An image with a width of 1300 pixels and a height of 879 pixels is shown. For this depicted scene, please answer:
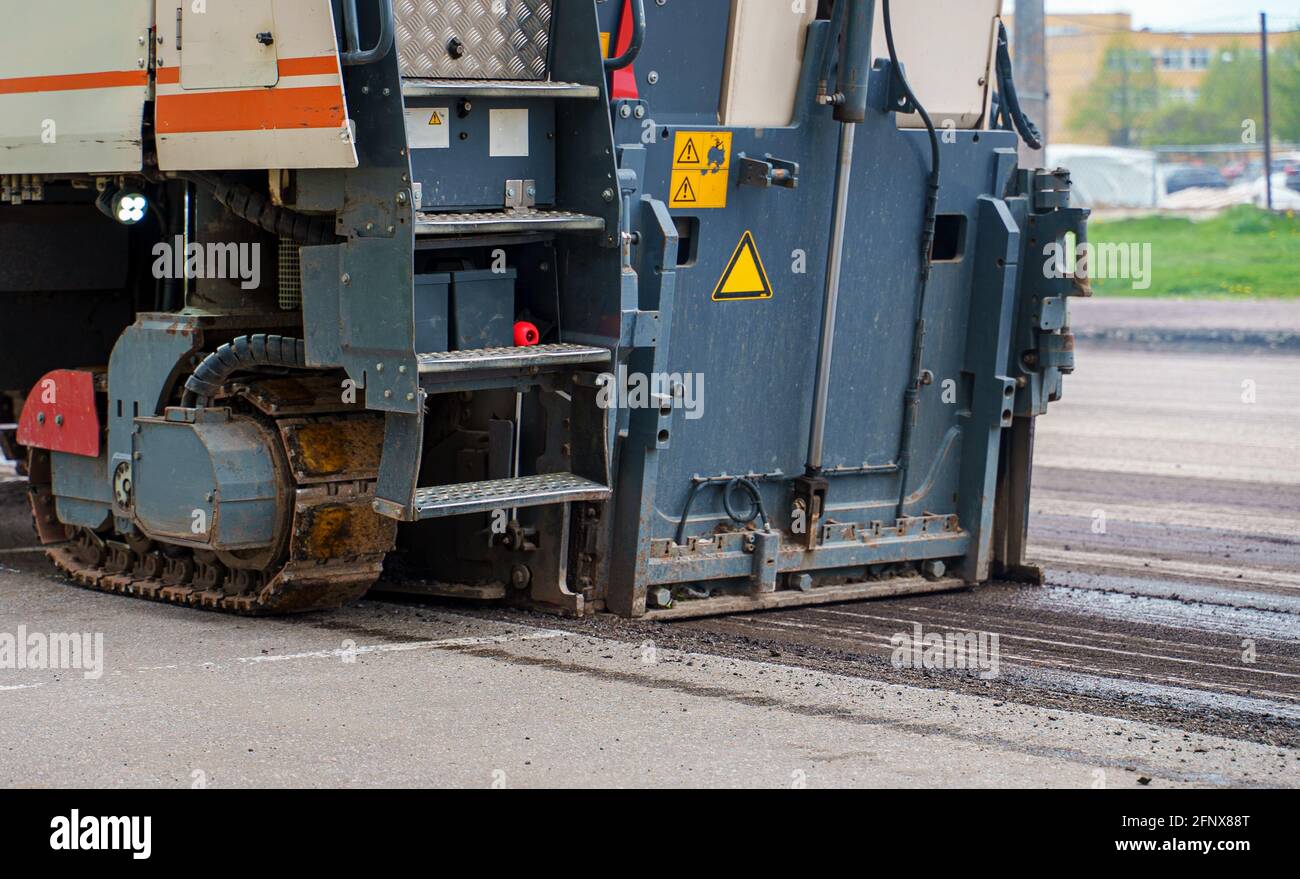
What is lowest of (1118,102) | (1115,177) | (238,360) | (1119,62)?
(238,360)

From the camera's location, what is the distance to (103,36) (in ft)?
27.7

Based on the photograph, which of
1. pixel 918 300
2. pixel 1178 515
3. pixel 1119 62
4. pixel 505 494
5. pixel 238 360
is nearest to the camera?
pixel 505 494

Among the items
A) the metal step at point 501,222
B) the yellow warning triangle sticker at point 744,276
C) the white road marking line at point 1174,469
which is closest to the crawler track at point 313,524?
the metal step at point 501,222

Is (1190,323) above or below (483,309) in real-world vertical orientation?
below

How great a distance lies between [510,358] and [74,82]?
8.21ft

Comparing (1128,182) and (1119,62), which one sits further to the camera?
(1119,62)

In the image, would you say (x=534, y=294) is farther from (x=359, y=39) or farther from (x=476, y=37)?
(x=359, y=39)

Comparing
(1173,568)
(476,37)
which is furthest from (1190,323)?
(476,37)

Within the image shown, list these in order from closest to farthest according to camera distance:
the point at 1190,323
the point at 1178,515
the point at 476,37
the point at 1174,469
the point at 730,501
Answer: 1. the point at 476,37
2. the point at 730,501
3. the point at 1178,515
4. the point at 1174,469
5. the point at 1190,323

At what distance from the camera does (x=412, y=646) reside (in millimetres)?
7973

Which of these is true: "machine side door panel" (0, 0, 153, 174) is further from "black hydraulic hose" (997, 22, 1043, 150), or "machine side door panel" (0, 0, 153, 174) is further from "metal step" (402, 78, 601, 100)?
"black hydraulic hose" (997, 22, 1043, 150)

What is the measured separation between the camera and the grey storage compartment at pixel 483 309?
25.5 feet

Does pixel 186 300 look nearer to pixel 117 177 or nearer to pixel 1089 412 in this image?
pixel 117 177

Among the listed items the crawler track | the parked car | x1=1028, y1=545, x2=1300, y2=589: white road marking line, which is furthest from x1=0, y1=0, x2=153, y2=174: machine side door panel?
the parked car
